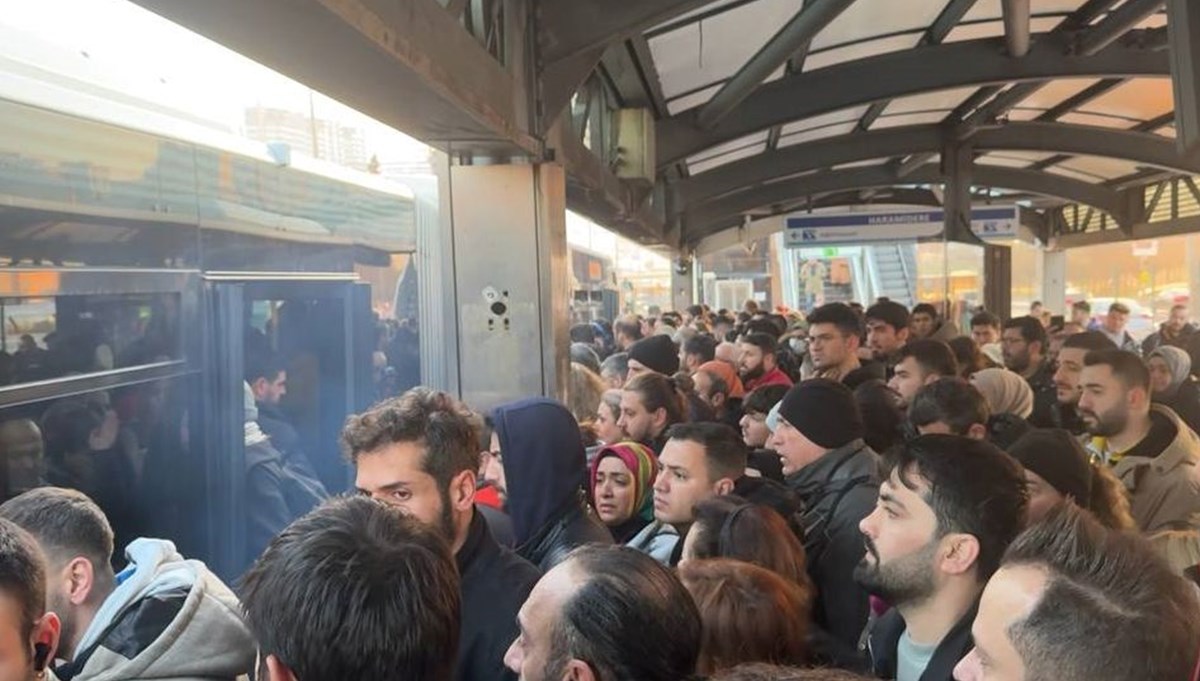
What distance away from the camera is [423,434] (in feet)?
7.80

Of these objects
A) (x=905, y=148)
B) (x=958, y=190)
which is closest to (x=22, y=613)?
(x=905, y=148)

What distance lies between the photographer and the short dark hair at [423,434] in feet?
7.78

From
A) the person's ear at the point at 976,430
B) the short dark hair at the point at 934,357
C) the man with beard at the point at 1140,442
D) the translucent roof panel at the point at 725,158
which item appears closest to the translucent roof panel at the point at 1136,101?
the translucent roof panel at the point at 725,158

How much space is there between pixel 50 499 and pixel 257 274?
2.52m

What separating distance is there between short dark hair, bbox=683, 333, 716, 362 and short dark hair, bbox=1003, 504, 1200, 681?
18.0 feet

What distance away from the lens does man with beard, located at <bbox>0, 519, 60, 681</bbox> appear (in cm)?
172

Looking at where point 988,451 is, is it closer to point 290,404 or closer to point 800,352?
point 290,404

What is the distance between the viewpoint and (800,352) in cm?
938

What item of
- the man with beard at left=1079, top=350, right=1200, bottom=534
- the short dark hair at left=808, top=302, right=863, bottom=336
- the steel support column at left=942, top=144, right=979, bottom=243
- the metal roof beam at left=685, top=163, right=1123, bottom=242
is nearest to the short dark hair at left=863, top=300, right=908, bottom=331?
the short dark hair at left=808, top=302, right=863, bottom=336

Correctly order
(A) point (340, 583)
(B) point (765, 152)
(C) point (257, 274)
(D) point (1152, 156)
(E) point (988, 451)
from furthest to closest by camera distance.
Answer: (B) point (765, 152), (D) point (1152, 156), (C) point (257, 274), (E) point (988, 451), (A) point (340, 583)

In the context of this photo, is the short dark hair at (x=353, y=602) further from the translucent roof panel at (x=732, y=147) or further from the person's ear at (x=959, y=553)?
the translucent roof panel at (x=732, y=147)

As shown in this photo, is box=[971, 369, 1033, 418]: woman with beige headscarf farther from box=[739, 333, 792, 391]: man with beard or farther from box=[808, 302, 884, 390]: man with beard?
box=[739, 333, 792, 391]: man with beard

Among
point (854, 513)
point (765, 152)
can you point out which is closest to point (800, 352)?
point (765, 152)

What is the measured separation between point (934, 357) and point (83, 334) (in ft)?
12.9
